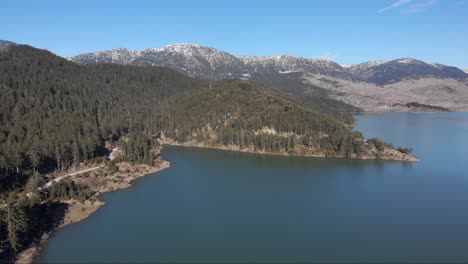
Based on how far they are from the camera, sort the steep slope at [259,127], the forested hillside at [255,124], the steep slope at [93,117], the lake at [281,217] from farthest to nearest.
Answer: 1. the forested hillside at [255,124]
2. the steep slope at [259,127]
3. the steep slope at [93,117]
4. the lake at [281,217]

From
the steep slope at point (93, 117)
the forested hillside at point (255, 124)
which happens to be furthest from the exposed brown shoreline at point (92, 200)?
the forested hillside at point (255, 124)

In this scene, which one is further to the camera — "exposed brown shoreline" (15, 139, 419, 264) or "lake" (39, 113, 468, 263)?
"lake" (39, 113, 468, 263)

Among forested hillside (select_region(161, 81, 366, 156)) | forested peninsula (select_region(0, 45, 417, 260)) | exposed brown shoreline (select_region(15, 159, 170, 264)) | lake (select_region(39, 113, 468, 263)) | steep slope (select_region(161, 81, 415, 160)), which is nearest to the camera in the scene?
exposed brown shoreline (select_region(15, 159, 170, 264))

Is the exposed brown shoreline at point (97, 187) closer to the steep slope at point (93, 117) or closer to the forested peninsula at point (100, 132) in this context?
the forested peninsula at point (100, 132)

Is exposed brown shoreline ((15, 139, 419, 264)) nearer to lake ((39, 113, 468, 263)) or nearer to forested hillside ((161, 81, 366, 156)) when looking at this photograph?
lake ((39, 113, 468, 263))

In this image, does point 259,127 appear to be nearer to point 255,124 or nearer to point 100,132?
point 255,124

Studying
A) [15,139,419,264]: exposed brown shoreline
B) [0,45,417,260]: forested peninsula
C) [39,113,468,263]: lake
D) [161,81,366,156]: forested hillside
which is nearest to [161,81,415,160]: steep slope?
[161,81,366,156]: forested hillside

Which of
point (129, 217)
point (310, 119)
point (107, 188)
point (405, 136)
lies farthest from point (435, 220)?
point (405, 136)
